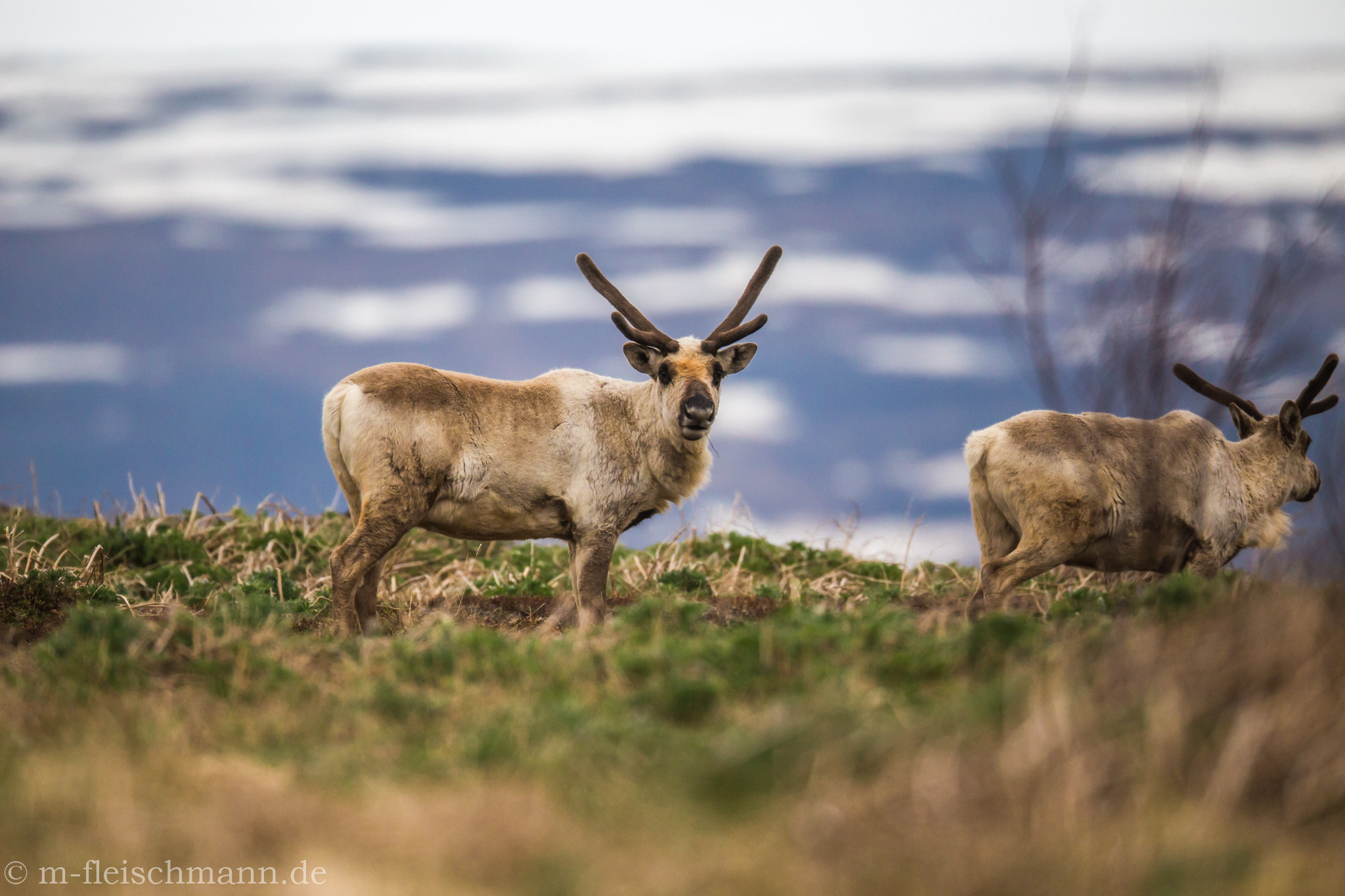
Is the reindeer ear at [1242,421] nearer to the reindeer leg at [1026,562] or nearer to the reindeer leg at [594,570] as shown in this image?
the reindeer leg at [1026,562]

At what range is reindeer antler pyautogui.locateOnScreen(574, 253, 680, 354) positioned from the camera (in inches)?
316

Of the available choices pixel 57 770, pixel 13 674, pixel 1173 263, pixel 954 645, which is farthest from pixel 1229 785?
pixel 1173 263

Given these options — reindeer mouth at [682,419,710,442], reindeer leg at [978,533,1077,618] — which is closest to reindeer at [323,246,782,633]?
reindeer mouth at [682,419,710,442]

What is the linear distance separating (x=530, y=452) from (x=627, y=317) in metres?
1.44

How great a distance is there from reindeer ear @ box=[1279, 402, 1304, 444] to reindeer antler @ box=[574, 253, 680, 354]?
5066mm

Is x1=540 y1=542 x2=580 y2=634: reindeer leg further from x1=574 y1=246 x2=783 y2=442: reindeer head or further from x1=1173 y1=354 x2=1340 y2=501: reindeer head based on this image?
x1=1173 y1=354 x2=1340 y2=501: reindeer head

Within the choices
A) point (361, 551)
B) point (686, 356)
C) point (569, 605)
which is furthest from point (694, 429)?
point (361, 551)

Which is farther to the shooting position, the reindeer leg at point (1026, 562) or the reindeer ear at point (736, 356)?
the reindeer ear at point (736, 356)

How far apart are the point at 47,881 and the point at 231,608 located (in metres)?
3.47

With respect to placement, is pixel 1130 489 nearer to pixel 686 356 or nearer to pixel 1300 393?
pixel 1300 393

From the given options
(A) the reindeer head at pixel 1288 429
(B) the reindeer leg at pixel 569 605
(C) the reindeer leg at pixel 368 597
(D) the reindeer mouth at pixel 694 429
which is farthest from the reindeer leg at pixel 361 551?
(A) the reindeer head at pixel 1288 429

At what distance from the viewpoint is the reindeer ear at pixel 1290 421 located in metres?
8.58

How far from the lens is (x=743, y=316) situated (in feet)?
28.2

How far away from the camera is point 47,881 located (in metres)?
3.15
